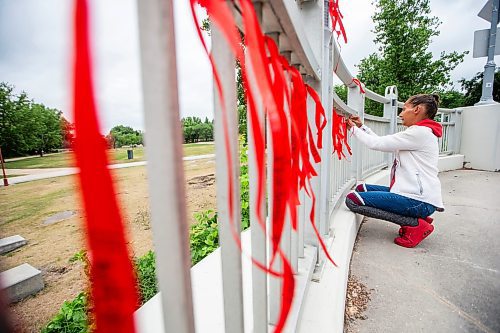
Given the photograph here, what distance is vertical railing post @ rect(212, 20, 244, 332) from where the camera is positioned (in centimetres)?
39

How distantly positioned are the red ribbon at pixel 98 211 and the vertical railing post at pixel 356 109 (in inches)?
119

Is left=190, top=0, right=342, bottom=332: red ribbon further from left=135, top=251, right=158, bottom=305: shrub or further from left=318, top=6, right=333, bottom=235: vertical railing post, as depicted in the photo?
left=135, top=251, right=158, bottom=305: shrub

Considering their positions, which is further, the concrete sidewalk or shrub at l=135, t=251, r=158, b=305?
shrub at l=135, t=251, r=158, b=305

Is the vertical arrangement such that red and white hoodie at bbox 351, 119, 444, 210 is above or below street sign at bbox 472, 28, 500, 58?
below

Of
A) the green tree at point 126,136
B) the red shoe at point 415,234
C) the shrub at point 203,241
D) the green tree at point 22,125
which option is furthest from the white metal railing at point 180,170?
the red shoe at point 415,234

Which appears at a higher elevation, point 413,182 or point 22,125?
point 22,125

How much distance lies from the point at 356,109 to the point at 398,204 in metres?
1.29

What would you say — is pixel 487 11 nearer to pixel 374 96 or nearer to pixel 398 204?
pixel 374 96

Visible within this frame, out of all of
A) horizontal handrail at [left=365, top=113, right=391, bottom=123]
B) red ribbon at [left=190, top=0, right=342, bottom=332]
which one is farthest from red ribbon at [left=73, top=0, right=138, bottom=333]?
horizontal handrail at [left=365, top=113, right=391, bottom=123]

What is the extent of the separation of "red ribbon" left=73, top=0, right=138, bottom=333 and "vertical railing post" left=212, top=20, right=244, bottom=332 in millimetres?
180

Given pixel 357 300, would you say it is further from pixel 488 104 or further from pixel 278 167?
pixel 488 104

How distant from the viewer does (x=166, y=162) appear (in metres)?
0.25

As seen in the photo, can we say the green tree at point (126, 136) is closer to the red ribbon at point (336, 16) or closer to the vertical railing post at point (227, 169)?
the vertical railing post at point (227, 169)

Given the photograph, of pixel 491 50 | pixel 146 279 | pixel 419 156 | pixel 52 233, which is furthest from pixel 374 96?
pixel 52 233
